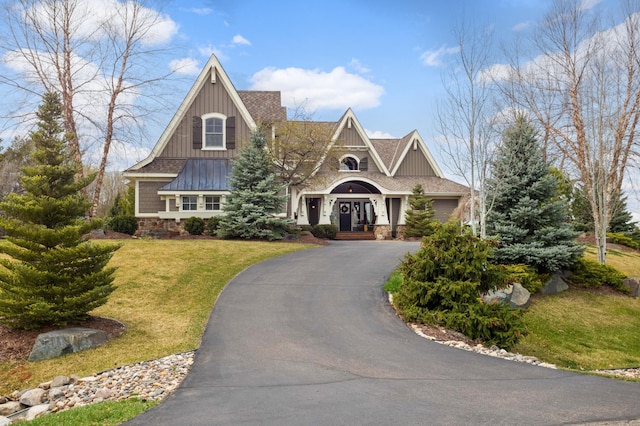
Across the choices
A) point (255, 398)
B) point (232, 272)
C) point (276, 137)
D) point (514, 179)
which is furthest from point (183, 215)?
point (255, 398)

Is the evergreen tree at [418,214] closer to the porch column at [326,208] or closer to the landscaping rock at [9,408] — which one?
the porch column at [326,208]

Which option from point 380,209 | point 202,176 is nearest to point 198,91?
point 202,176

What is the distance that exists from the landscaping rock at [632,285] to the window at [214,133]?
2019cm

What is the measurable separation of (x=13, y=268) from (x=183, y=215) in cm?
1451

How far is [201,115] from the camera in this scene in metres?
25.0

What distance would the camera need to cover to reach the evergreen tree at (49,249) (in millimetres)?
8578

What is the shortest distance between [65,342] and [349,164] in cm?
2435

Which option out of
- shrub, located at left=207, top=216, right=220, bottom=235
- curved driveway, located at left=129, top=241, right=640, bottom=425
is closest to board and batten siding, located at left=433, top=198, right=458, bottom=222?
shrub, located at left=207, top=216, right=220, bottom=235

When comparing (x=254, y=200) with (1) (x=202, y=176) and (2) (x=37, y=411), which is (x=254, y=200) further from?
(2) (x=37, y=411)

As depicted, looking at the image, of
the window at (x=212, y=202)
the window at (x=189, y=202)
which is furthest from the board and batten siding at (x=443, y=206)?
the window at (x=189, y=202)

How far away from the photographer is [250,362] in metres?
7.32

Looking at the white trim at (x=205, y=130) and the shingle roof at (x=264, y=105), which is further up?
the shingle roof at (x=264, y=105)

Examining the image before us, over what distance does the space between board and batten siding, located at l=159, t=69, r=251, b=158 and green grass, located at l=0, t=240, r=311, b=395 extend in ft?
27.4

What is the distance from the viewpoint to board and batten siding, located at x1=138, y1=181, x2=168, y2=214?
78.2 feet
